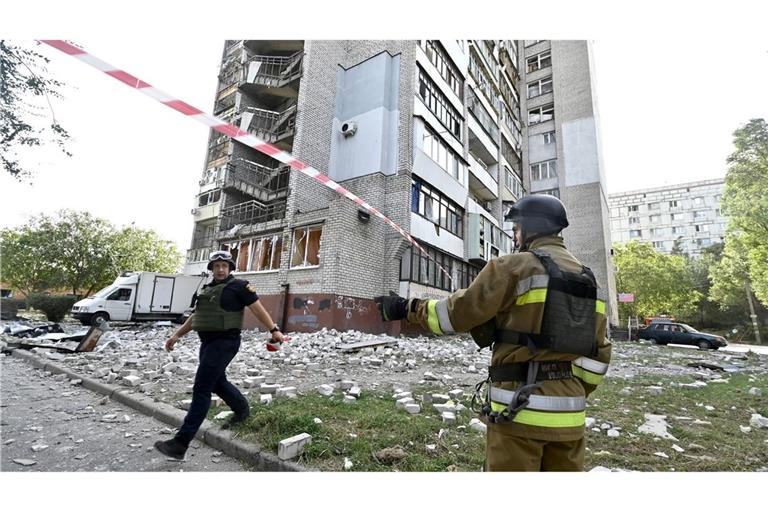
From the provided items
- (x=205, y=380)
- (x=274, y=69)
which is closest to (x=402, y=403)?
(x=205, y=380)

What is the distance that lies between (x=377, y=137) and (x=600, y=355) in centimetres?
1536

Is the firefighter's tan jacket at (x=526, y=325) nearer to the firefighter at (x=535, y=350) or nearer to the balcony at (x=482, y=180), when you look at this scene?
the firefighter at (x=535, y=350)

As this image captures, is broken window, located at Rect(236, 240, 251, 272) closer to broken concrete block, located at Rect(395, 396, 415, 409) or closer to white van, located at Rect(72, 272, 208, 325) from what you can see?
white van, located at Rect(72, 272, 208, 325)

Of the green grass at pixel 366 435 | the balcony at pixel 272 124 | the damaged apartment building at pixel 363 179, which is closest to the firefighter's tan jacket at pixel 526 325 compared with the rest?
the green grass at pixel 366 435

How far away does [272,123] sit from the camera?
2038cm

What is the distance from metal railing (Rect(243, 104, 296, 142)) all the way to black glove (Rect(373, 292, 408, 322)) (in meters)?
18.6

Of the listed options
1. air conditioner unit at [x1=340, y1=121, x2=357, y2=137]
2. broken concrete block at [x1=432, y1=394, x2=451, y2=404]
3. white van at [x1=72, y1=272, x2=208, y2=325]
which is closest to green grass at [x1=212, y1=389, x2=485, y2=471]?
broken concrete block at [x1=432, y1=394, x2=451, y2=404]

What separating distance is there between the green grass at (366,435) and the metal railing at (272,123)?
17.6m

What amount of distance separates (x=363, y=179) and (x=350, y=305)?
19.8 ft

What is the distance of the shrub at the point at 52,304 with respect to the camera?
18.3 meters

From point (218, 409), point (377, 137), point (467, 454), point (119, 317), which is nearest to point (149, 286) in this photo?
point (119, 317)

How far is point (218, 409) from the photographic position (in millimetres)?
3967

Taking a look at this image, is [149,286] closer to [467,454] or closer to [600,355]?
[467,454]

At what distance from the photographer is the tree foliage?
24.9 m
